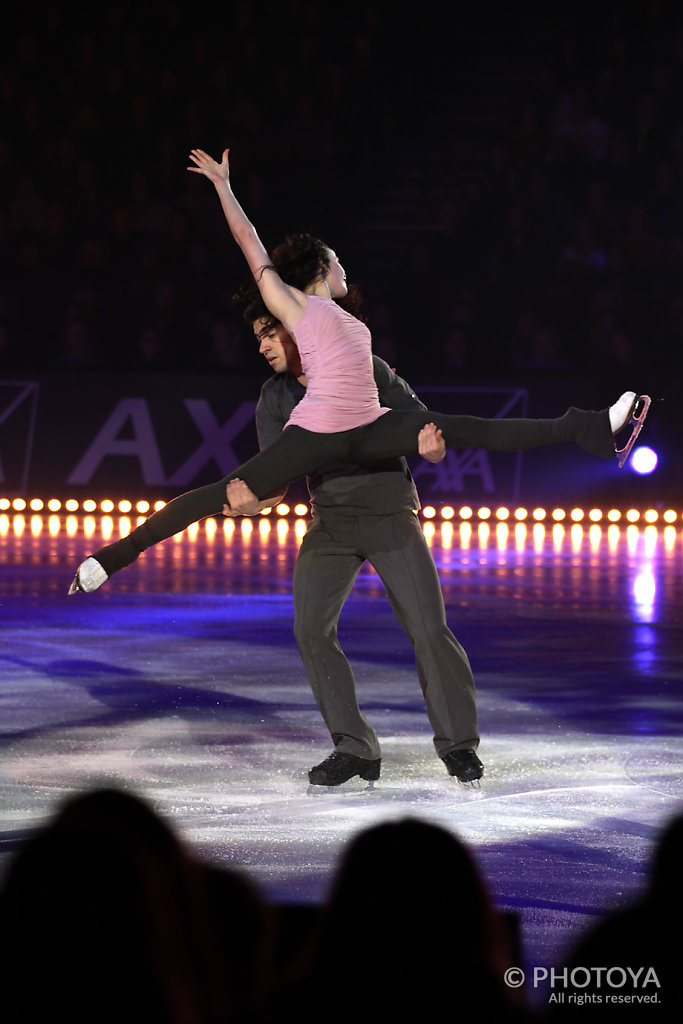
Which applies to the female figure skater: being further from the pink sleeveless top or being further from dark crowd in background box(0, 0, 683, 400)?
dark crowd in background box(0, 0, 683, 400)

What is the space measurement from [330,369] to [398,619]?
2.82 ft

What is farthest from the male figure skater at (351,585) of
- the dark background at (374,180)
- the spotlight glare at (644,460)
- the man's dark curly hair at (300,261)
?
the spotlight glare at (644,460)

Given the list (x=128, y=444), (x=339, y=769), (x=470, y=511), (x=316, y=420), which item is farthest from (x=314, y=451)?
(x=128, y=444)

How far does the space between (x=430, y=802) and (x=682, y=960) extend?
149 inches

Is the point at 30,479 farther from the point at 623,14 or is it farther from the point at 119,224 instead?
the point at 623,14

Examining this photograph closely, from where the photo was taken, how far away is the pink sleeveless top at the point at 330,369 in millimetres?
4922

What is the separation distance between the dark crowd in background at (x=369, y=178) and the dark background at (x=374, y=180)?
3cm

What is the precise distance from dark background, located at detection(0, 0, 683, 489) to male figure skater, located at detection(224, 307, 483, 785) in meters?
9.55

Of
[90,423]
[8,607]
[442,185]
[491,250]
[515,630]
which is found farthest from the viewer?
[442,185]

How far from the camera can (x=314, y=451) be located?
4949 mm

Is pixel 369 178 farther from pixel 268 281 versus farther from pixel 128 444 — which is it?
pixel 268 281

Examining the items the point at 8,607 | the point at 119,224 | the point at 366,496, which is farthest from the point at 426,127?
the point at 366,496

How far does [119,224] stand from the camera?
17016mm

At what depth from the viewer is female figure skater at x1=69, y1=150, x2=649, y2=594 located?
493 cm
